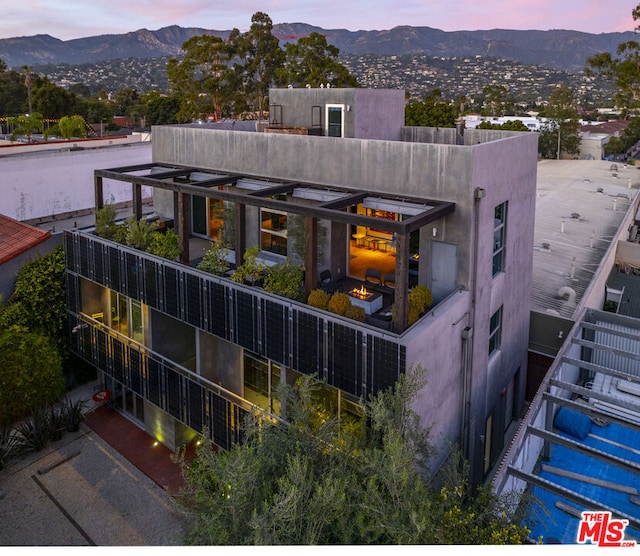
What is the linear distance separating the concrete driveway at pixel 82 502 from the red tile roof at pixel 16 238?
706 cm

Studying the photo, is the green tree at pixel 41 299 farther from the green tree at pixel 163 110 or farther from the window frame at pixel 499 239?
the green tree at pixel 163 110

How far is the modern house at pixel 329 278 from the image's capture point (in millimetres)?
12602

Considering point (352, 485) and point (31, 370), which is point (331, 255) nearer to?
point (352, 485)

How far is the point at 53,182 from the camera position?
31734mm

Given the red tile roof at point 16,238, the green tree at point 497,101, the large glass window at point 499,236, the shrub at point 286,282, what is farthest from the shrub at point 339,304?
the green tree at point 497,101

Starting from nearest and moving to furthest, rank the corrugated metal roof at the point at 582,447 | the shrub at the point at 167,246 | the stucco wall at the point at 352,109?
the corrugated metal roof at the point at 582,447 < the shrub at the point at 167,246 < the stucco wall at the point at 352,109

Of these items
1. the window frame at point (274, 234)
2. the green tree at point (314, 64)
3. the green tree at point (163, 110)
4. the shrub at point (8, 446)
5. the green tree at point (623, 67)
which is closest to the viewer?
the window frame at point (274, 234)

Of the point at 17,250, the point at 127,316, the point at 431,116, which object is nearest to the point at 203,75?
the point at 431,116

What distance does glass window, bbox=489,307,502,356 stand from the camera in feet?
50.7

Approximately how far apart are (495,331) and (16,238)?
1767 cm

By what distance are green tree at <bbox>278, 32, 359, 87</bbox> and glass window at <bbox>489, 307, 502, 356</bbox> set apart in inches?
1611

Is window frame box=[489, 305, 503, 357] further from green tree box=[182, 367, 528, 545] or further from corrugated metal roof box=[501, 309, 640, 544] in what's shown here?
green tree box=[182, 367, 528, 545]
